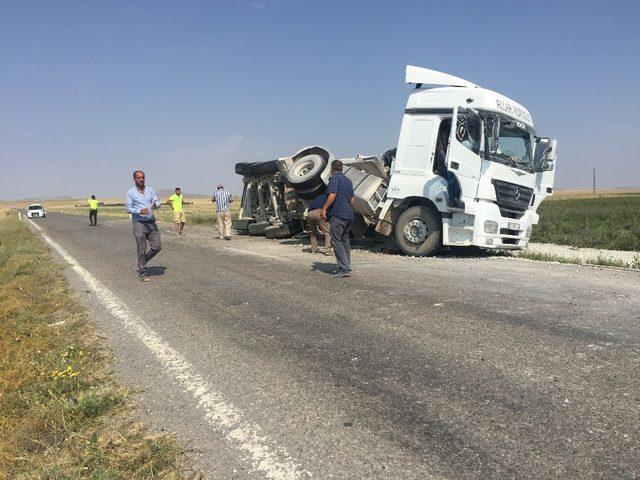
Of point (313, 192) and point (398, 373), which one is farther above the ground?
point (313, 192)

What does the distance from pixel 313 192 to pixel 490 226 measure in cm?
444

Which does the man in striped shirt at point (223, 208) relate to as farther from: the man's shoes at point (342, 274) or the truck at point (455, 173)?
the man's shoes at point (342, 274)

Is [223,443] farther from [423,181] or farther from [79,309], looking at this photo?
[423,181]

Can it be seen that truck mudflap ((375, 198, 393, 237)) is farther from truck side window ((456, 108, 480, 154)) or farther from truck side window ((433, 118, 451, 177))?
truck side window ((456, 108, 480, 154))

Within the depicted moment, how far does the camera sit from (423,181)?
994 centimetres

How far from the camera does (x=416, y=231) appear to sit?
33.4 ft

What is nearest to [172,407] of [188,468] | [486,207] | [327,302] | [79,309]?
[188,468]

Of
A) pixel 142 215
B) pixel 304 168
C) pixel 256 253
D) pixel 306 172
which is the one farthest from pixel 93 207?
pixel 142 215

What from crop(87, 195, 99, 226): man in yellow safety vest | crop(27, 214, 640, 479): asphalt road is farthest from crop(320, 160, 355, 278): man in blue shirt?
crop(87, 195, 99, 226): man in yellow safety vest

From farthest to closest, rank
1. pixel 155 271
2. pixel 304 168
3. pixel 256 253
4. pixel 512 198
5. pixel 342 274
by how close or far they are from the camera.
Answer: pixel 304 168
pixel 256 253
pixel 512 198
pixel 155 271
pixel 342 274

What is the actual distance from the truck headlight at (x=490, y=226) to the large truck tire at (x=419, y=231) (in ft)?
3.05

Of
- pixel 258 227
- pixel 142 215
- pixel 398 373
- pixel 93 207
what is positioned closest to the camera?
pixel 398 373

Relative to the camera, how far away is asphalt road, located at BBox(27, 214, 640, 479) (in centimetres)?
253

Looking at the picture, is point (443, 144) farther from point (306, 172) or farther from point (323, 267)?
point (306, 172)
